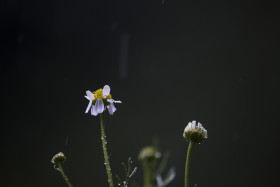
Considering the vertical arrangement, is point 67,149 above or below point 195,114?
below

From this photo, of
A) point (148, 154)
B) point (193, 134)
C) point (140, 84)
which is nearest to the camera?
point (148, 154)

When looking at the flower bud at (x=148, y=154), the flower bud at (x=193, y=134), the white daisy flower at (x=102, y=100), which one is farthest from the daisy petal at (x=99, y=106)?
the flower bud at (x=148, y=154)

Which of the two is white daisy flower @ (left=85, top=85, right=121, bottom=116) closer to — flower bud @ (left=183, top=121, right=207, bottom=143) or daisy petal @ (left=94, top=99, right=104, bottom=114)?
daisy petal @ (left=94, top=99, right=104, bottom=114)

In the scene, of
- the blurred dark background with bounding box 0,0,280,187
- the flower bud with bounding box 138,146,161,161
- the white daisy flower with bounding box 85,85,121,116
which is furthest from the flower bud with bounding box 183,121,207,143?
the blurred dark background with bounding box 0,0,280,187

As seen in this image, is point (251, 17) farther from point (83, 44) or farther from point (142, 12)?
point (83, 44)

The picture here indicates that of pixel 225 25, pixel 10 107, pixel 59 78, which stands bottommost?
pixel 10 107

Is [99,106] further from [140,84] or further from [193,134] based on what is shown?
[140,84]

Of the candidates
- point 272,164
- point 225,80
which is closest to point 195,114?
point 225,80

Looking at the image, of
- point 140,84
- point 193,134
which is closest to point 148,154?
point 193,134

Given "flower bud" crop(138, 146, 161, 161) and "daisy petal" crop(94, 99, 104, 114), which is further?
"daisy petal" crop(94, 99, 104, 114)
